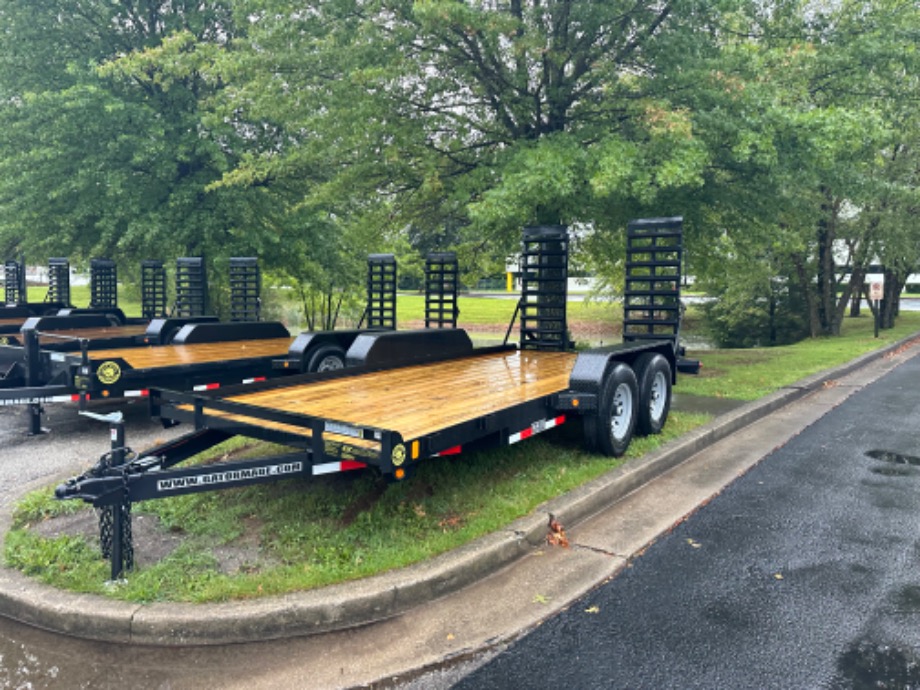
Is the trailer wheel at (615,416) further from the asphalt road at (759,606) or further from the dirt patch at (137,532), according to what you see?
the dirt patch at (137,532)

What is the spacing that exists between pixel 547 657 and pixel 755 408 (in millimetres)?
6515

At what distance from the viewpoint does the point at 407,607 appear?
376 cm

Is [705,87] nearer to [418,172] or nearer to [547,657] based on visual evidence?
[418,172]

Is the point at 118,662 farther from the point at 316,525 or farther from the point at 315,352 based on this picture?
the point at 315,352

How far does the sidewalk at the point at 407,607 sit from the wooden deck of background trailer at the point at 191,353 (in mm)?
3575

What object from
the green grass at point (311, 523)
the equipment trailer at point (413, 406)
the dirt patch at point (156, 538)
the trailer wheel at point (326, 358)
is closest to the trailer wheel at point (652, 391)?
the equipment trailer at point (413, 406)

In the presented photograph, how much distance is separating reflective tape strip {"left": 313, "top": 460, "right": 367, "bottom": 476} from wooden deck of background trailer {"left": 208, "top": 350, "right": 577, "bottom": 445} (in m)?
0.19

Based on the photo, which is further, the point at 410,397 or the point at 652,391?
the point at 652,391

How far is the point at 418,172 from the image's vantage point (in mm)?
11734

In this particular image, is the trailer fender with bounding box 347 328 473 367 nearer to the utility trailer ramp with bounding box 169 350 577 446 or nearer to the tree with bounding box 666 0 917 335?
the utility trailer ramp with bounding box 169 350 577 446

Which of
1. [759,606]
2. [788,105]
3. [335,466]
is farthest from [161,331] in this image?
[788,105]

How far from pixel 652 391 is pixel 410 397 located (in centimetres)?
277

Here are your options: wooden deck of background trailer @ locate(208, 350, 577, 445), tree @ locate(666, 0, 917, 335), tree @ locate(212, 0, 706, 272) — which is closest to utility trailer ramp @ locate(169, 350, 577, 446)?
wooden deck of background trailer @ locate(208, 350, 577, 445)

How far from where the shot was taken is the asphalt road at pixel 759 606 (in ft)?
10.5
